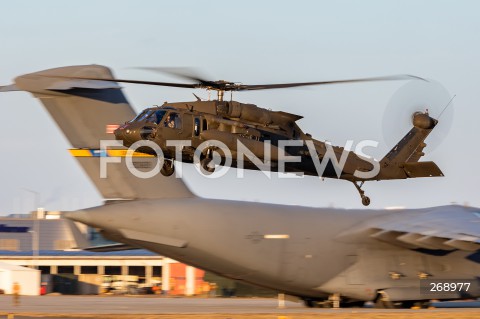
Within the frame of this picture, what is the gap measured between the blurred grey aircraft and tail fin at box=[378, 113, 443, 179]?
281cm

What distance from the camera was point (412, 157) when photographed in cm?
2725

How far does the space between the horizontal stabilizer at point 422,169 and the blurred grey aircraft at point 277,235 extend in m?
2.81

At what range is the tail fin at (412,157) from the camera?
26.0m

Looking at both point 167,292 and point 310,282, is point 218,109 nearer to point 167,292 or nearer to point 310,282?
point 310,282

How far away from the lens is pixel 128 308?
101ft

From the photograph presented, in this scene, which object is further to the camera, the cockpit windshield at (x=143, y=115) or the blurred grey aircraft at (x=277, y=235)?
the blurred grey aircraft at (x=277, y=235)

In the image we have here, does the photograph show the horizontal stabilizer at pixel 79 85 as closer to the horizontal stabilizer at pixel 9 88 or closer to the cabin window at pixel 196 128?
the horizontal stabilizer at pixel 9 88

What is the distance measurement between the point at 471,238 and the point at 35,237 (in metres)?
50.7

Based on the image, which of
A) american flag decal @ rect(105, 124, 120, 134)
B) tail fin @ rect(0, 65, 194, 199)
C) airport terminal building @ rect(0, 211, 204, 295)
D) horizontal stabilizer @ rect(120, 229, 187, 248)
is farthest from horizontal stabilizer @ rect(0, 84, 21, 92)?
airport terminal building @ rect(0, 211, 204, 295)

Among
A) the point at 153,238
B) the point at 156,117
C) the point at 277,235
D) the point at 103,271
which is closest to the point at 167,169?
the point at 156,117

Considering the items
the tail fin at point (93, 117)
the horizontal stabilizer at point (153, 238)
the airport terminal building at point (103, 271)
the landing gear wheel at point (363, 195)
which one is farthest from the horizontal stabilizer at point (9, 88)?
the airport terminal building at point (103, 271)

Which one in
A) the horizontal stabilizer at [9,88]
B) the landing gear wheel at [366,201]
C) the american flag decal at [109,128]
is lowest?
the landing gear wheel at [366,201]

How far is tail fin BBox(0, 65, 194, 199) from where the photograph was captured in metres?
28.3

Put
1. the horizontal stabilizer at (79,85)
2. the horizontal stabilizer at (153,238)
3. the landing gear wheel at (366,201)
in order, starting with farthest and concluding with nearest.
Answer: the horizontal stabilizer at (79,85) < the horizontal stabilizer at (153,238) < the landing gear wheel at (366,201)
